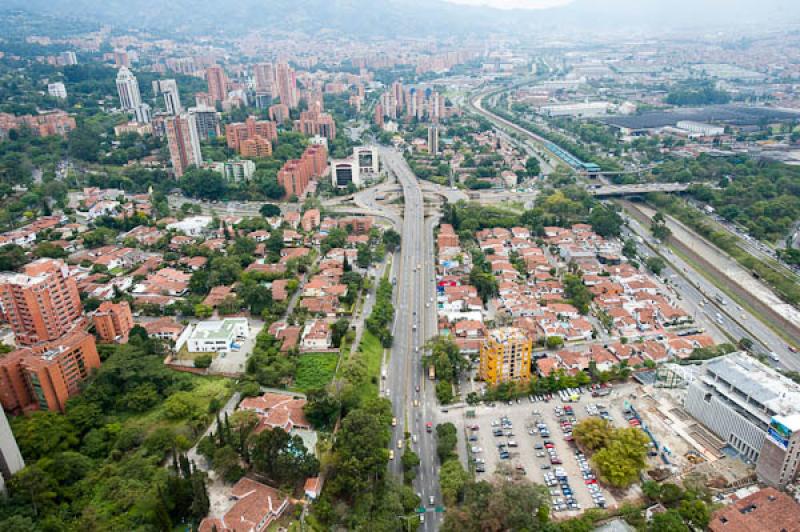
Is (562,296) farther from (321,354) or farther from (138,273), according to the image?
(138,273)

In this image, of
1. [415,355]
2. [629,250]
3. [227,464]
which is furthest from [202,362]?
[629,250]

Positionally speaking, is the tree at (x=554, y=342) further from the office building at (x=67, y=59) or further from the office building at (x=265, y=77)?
the office building at (x=67, y=59)

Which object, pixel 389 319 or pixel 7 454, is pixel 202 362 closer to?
pixel 7 454

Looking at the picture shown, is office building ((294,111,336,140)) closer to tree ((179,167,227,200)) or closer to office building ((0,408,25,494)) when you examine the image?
tree ((179,167,227,200))

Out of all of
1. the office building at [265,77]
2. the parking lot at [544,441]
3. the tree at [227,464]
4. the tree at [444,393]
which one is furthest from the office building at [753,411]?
the office building at [265,77]

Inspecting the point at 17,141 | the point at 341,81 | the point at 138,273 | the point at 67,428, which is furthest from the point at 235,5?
the point at 67,428

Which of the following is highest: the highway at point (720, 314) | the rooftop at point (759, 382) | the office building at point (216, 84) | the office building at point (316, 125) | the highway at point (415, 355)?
the office building at point (216, 84)
